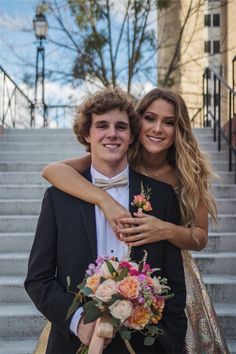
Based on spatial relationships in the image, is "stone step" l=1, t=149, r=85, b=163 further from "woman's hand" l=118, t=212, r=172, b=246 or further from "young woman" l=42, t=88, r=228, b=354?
"woman's hand" l=118, t=212, r=172, b=246

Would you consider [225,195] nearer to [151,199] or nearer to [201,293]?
[201,293]

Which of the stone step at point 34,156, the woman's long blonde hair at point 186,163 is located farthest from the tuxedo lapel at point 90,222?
the stone step at point 34,156

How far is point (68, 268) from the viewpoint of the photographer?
1733 mm

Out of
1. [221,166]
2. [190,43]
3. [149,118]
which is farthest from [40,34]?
[149,118]

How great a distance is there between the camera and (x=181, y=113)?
2279mm

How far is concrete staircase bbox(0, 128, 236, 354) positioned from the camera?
12.2ft

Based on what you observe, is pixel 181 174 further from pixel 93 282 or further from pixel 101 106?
pixel 93 282

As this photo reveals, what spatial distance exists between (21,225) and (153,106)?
3095 millimetres

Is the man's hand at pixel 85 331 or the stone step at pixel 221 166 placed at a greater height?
the stone step at pixel 221 166

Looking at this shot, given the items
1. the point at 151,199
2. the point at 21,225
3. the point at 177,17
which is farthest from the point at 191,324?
the point at 177,17

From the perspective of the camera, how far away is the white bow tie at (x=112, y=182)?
1882 mm

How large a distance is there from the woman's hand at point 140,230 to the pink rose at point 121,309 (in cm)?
35

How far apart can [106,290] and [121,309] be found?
0.22 feet

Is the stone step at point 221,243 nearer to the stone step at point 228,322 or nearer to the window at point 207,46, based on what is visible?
the stone step at point 228,322
